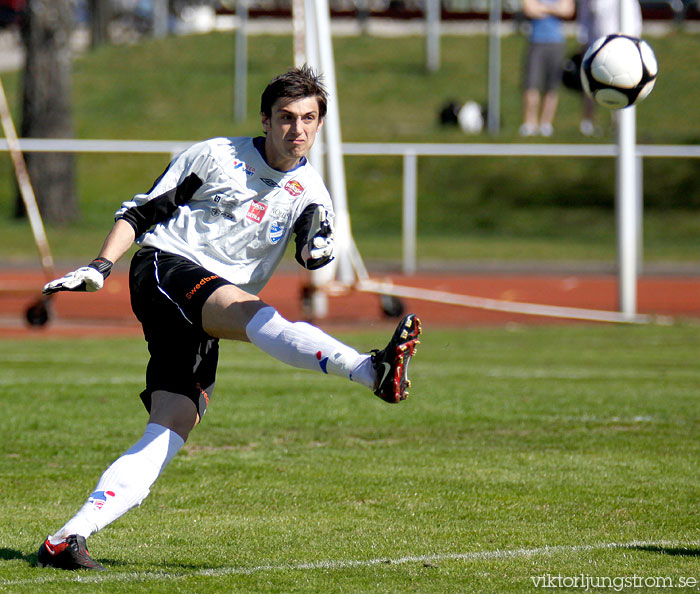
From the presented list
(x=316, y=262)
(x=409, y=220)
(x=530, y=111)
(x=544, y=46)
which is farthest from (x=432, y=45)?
(x=316, y=262)

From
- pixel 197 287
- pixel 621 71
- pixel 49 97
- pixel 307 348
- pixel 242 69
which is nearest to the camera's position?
pixel 307 348

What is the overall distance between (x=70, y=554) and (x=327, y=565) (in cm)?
98

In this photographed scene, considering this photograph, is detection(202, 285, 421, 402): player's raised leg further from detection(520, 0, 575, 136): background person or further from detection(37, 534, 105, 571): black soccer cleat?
detection(520, 0, 575, 136): background person

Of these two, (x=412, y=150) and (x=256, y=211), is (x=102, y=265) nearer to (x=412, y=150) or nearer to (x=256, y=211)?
(x=256, y=211)

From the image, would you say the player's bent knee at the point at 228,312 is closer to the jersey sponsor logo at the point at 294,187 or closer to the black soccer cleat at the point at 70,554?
the jersey sponsor logo at the point at 294,187

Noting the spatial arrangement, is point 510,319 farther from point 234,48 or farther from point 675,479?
point 234,48

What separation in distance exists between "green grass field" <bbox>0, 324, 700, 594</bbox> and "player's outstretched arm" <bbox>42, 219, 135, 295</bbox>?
107 centimetres

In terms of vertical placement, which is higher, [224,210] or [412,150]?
[224,210]

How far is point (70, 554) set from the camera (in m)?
4.30

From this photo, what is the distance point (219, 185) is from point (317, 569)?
1.59 meters

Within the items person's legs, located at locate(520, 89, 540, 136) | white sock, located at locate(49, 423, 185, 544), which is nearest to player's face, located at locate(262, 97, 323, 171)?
white sock, located at locate(49, 423, 185, 544)

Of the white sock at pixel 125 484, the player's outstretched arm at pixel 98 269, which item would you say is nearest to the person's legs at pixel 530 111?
the player's outstretched arm at pixel 98 269

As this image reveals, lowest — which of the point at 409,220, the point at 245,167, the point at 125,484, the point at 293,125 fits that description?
the point at 409,220

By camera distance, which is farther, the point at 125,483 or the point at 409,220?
the point at 409,220
